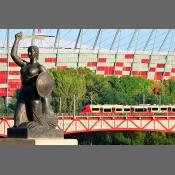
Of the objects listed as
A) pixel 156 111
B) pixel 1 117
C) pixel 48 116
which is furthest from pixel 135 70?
pixel 48 116

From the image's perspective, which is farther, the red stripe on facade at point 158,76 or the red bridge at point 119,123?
the red stripe on facade at point 158,76

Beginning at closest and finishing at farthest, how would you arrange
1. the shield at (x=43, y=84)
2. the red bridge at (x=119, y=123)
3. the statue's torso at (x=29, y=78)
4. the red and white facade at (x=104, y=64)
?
the shield at (x=43, y=84)
the statue's torso at (x=29, y=78)
the red bridge at (x=119, y=123)
the red and white facade at (x=104, y=64)

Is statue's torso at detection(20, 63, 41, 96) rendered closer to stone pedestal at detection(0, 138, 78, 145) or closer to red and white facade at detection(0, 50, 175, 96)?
stone pedestal at detection(0, 138, 78, 145)

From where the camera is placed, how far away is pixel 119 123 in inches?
3246

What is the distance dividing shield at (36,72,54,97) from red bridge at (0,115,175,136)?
137ft

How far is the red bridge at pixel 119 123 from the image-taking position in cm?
8138

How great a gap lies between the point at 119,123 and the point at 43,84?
4392 cm

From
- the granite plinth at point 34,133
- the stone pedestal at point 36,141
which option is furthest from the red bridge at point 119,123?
the stone pedestal at point 36,141

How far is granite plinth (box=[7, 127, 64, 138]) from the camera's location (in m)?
38.3

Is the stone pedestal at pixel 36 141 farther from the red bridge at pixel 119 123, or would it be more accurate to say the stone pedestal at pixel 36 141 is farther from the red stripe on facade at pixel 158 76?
the red stripe on facade at pixel 158 76

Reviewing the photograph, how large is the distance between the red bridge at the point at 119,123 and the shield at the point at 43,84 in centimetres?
4180

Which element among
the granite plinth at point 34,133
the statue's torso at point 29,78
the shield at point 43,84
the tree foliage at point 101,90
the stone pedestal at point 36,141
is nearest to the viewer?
the stone pedestal at point 36,141

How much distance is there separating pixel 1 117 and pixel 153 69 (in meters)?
37.3

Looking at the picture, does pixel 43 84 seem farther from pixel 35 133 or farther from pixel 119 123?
pixel 119 123
